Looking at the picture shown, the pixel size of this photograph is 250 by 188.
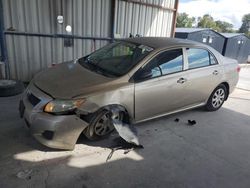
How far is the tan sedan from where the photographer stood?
9.45 ft

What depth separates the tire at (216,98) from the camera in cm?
484

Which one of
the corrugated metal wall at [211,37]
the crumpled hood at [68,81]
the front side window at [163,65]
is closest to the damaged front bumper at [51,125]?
the crumpled hood at [68,81]

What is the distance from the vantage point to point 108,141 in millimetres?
3449

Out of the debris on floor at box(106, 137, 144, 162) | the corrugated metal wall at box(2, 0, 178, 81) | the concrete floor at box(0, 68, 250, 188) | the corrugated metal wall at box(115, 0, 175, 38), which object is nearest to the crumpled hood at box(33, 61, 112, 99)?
the concrete floor at box(0, 68, 250, 188)

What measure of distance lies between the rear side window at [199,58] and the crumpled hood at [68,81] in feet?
5.65

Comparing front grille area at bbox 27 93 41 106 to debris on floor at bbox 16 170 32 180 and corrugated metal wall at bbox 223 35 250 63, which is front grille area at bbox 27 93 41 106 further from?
corrugated metal wall at bbox 223 35 250 63

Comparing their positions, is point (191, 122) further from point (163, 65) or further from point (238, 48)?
point (238, 48)

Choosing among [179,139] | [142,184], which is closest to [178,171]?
[142,184]

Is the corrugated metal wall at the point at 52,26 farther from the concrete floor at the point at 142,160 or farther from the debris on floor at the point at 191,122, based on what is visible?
the debris on floor at the point at 191,122

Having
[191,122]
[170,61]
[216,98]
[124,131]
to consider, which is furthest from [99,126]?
[216,98]

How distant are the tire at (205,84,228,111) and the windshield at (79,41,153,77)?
2014 millimetres

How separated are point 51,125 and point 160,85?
5.89 ft

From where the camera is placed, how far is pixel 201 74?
4.26m

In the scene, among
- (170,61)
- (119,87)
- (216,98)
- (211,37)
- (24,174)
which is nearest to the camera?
(24,174)
